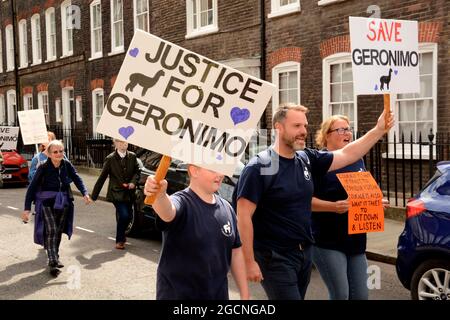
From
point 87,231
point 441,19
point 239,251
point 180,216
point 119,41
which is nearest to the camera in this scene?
point 180,216

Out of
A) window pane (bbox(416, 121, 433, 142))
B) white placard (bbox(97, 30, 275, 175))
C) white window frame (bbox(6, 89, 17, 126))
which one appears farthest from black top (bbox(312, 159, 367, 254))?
white window frame (bbox(6, 89, 17, 126))

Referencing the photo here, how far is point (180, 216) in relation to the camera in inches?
125

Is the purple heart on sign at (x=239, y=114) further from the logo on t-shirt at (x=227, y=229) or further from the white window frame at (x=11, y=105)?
the white window frame at (x=11, y=105)

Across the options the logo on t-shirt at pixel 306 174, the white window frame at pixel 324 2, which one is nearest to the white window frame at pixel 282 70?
the white window frame at pixel 324 2

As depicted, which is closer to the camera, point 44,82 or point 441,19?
point 441,19

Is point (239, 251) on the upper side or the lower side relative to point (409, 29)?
lower

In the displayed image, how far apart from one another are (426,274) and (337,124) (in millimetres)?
1684

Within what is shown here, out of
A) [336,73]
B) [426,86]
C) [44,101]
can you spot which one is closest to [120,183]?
[426,86]

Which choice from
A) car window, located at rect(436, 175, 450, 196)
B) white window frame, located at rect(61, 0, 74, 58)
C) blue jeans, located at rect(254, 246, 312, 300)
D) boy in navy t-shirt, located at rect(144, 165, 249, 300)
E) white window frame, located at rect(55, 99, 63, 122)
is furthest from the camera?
white window frame, located at rect(55, 99, 63, 122)

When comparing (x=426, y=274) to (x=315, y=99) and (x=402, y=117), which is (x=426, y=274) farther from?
(x=315, y=99)

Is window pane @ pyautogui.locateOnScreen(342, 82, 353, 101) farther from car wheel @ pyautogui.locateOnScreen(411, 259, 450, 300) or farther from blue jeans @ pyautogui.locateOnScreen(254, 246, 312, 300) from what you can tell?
blue jeans @ pyautogui.locateOnScreen(254, 246, 312, 300)

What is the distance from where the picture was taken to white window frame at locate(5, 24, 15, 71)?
31.4 m

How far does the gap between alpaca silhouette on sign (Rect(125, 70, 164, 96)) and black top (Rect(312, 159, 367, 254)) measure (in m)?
1.75

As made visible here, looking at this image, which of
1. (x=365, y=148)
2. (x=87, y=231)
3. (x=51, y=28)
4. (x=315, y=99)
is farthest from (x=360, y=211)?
(x=51, y=28)
